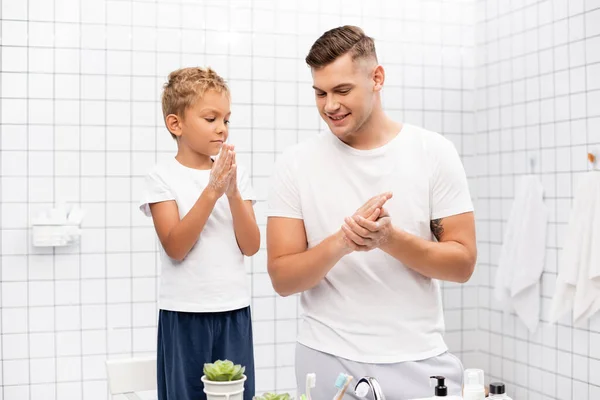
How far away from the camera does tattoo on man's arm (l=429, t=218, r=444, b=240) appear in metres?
1.66

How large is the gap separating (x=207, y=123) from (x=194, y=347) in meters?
0.57

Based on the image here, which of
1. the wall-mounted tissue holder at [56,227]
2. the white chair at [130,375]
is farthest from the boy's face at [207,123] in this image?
the wall-mounted tissue holder at [56,227]

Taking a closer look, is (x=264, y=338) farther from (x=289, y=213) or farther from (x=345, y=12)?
(x=289, y=213)

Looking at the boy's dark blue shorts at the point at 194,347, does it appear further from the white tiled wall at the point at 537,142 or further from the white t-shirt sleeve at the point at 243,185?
the white tiled wall at the point at 537,142

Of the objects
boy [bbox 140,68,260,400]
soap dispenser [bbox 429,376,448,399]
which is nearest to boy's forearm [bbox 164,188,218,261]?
boy [bbox 140,68,260,400]

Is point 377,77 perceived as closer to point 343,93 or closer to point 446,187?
point 343,93

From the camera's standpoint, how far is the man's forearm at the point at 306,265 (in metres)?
1.52

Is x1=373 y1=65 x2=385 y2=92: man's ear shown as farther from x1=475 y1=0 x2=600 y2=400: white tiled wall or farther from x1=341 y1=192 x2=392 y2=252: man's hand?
x1=475 y1=0 x2=600 y2=400: white tiled wall

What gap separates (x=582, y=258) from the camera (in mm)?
2787

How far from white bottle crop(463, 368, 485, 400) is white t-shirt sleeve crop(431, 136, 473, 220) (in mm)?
390

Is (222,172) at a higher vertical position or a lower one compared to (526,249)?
higher

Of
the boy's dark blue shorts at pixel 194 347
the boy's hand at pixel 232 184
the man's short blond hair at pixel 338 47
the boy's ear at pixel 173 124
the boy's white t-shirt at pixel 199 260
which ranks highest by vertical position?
the man's short blond hair at pixel 338 47

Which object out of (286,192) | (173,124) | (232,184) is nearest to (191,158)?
(173,124)

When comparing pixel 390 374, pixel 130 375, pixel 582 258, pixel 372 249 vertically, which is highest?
pixel 372 249
